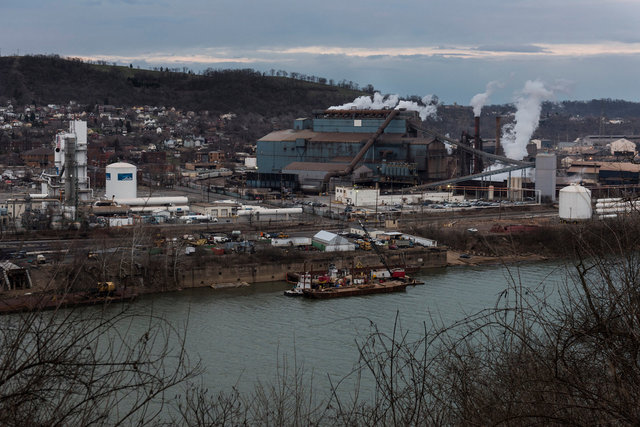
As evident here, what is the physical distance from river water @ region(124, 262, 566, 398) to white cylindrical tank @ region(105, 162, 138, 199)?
525 cm

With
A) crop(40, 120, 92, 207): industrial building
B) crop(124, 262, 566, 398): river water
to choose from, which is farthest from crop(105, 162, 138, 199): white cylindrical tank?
crop(124, 262, 566, 398): river water

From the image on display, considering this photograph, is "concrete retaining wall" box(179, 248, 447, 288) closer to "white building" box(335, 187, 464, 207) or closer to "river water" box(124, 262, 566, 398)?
"river water" box(124, 262, 566, 398)

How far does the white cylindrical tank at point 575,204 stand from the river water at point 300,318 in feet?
9.47

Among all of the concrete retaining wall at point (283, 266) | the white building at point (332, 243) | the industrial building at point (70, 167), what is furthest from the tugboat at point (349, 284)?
the industrial building at point (70, 167)

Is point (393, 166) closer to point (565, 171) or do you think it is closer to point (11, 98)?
point (565, 171)

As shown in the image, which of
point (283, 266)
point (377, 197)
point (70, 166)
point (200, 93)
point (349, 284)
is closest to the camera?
point (349, 284)

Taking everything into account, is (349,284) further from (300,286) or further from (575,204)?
(575,204)

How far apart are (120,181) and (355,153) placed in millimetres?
4647

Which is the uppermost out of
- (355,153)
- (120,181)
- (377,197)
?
(355,153)

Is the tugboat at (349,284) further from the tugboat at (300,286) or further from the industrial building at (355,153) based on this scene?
the industrial building at (355,153)

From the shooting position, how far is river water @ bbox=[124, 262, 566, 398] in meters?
4.66

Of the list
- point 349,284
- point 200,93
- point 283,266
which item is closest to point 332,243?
point 283,266

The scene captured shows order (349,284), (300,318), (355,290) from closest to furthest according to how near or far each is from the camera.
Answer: (300,318) → (355,290) → (349,284)

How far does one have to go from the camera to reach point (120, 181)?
1240 centimetres
